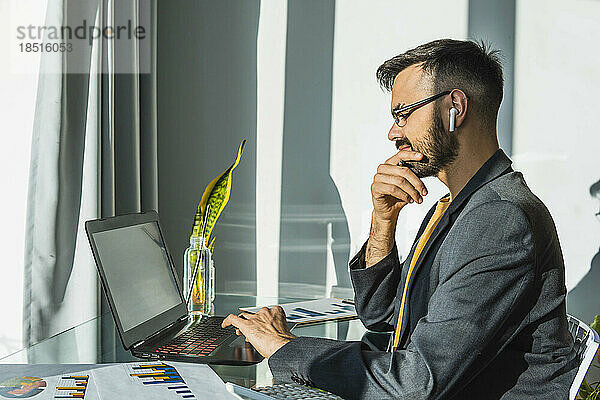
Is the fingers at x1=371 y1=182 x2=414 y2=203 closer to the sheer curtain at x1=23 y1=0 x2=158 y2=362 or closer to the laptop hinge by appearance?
the laptop hinge

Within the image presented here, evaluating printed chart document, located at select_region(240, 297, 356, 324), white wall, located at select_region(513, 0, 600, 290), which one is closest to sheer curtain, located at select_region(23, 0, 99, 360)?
printed chart document, located at select_region(240, 297, 356, 324)

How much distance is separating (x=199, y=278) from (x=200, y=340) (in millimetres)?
386

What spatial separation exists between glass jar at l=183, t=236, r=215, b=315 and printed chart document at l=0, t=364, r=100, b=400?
0.67 m

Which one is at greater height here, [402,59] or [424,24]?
[424,24]

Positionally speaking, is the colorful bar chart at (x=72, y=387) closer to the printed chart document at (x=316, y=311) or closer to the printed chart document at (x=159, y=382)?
the printed chart document at (x=159, y=382)

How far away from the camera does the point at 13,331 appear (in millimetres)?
2021

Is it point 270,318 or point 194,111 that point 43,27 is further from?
point 270,318

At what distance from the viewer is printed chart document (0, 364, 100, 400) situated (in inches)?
43.6

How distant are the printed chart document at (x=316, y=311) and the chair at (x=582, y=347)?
62 centimetres

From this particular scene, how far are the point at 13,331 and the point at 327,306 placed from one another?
2.86 ft

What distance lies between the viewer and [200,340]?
1.60 meters

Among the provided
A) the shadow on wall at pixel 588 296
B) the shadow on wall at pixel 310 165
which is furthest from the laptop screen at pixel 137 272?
the shadow on wall at pixel 588 296

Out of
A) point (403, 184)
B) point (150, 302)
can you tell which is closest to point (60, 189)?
point (150, 302)

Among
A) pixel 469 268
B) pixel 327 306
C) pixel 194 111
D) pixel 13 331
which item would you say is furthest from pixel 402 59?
pixel 194 111
